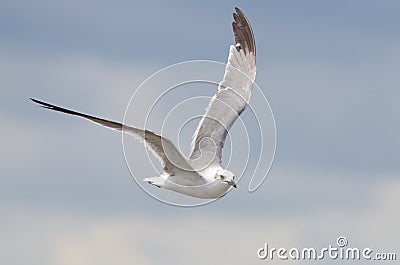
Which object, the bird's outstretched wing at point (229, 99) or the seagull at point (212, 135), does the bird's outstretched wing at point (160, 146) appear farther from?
the bird's outstretched wing at point (229, 99)

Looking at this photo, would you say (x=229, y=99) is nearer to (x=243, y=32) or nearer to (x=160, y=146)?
(x=243, y=32)

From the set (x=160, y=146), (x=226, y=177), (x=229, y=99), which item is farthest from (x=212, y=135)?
(x=160, y=146)

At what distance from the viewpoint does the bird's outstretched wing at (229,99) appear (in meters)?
24.1

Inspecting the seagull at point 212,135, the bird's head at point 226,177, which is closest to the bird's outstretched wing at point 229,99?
the seagull at point 212,135

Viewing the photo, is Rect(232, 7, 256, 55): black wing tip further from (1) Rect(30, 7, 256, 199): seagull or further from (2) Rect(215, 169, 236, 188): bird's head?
(2) Rect(215, 169, 236, 188): bird's head

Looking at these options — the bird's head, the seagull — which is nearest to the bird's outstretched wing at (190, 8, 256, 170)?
the seagull

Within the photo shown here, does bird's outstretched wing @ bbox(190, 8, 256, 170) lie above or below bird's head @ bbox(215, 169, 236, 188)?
above

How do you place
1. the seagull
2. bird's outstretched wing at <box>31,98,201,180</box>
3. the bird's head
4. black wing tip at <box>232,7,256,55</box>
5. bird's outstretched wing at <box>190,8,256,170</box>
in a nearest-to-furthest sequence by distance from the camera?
bird's outstretched wing at <box>31,98,201,180</box>, the seagull, the bird's head, bird's outstretched wing at <box>190,8,256,170</box>, black wing tip at <box>232,7,256,55</box>

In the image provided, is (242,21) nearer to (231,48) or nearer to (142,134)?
(231,48)

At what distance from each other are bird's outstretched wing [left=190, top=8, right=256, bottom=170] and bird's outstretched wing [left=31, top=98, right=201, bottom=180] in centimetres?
94

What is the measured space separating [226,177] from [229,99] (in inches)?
171

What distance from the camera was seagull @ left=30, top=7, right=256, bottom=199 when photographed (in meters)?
21.2

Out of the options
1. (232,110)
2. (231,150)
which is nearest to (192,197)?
(231,150)

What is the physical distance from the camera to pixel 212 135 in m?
24.8
